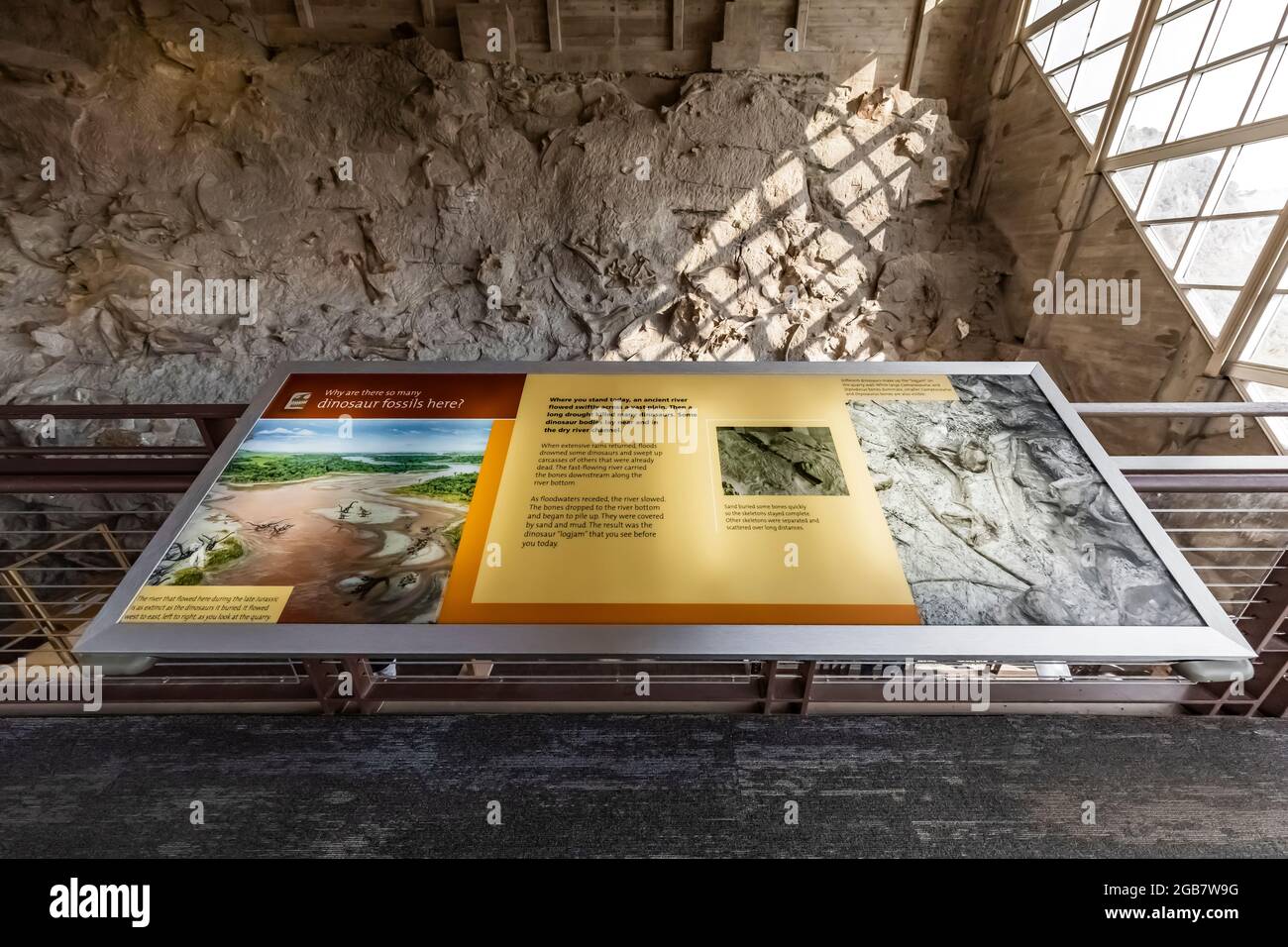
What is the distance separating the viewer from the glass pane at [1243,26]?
426 cm

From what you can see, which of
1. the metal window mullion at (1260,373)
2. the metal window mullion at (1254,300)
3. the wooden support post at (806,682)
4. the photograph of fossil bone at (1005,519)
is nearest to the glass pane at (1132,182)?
the metal window mullion at (1254,300)

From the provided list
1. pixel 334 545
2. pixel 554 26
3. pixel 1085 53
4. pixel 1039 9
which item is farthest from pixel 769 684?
pixel 1039 9

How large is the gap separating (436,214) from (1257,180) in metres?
9.16

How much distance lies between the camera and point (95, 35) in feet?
23.0

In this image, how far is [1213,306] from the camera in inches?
197

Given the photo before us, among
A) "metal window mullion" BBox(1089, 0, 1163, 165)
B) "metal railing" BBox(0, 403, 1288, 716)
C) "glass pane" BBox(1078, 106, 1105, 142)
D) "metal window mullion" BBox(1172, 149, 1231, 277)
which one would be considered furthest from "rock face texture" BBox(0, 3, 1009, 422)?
"metal railing" BBox(0, 403, 1288, 716)

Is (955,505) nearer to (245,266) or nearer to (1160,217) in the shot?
(1160,217)

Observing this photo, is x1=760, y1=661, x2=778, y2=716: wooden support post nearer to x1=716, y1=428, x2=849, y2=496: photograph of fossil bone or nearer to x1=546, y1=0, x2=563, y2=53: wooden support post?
x1=716, y1=428, x2=849, y2=496: photograph of fossil bone

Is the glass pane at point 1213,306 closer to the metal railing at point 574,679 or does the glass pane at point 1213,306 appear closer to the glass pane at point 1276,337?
the glass pane at point 1276,337

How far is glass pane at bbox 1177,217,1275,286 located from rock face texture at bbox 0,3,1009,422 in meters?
3.16

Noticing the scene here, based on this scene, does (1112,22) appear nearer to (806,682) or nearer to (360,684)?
(806,682)

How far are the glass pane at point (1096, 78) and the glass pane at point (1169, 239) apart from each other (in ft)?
6.19

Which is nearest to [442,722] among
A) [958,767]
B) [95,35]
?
[958,767]

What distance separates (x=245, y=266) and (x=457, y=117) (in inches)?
148
